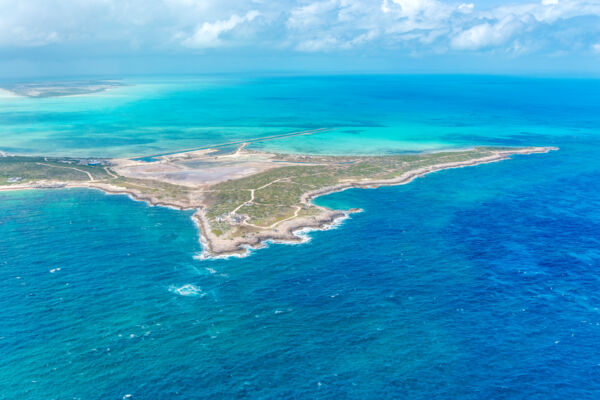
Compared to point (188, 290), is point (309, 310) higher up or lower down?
lower down

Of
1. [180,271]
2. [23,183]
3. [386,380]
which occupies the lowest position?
[386,380]

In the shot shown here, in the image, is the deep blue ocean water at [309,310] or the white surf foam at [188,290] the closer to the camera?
the deep blue ocean water at [309,310]

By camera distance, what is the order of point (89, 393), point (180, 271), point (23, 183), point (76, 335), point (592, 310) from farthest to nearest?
point (23, 183), point (180, 271), point (592, 310), point (76, 335), point (89, 393)

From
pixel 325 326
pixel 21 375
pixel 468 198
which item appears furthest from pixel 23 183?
pixel 468 198

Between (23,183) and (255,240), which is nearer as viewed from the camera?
(255,240)

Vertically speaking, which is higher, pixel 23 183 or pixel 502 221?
pixel 23 183

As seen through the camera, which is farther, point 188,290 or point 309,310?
point 188,290

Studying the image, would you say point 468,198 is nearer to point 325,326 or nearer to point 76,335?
point 325,326

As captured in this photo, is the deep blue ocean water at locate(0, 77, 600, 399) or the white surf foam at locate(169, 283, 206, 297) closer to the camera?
the deep blue ocean water at locate(0, 77, 600, 399)
